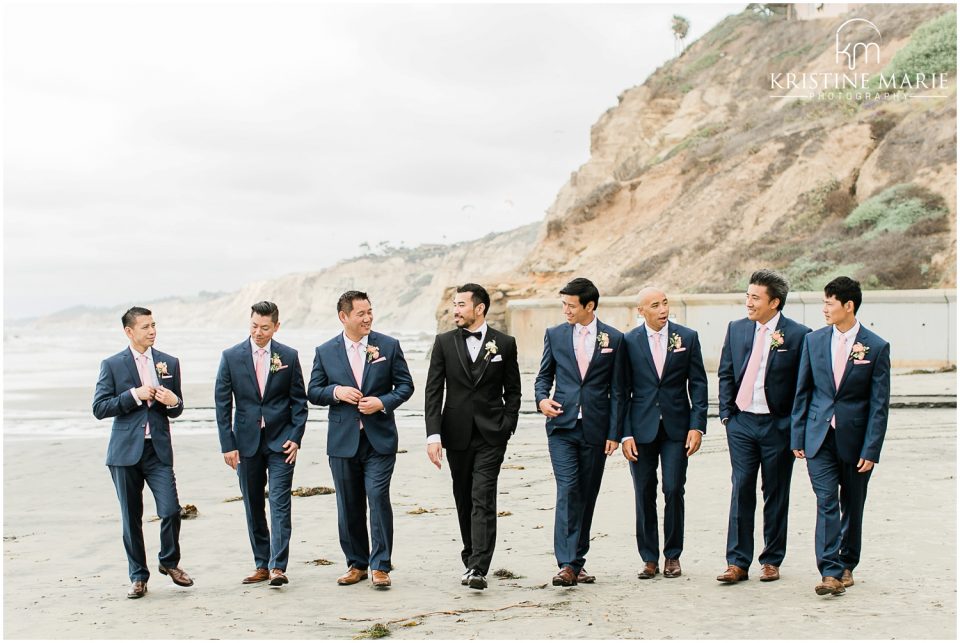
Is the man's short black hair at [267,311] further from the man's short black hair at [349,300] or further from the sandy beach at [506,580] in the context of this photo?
the sandy beach at [506,580]

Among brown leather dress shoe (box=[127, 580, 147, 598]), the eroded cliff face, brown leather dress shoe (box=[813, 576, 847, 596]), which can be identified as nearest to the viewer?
brown leather dress shoe (box=[813, 576, 847, 596])

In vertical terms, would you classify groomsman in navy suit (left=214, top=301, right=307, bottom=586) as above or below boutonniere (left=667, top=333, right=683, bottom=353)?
below

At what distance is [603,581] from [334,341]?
2336mm

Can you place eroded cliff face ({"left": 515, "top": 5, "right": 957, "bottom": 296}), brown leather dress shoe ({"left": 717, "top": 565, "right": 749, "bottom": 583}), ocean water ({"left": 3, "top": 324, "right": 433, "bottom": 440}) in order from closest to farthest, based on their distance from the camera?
brown leather dress shoe ({"left": 717, "top": 565, "right": 749, "bottom": 583}), ocean water ({"left": 3, "top": 324, "right": 433, "bottom": 440}), eroded cliff face ({"left": 515, "top": 5, "right": 957, "bottom": 296})

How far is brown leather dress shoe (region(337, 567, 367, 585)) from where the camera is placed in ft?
21.2

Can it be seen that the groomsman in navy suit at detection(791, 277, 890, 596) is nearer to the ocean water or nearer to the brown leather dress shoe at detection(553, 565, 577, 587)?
the brown leather dress shoe at detection(553, 565, 577, 587)

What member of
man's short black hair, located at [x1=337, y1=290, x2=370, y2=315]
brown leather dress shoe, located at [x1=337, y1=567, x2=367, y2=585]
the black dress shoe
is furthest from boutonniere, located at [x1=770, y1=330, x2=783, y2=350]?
brown leather dress shoe, located at [x1=337, y1=567, x2=367, y2=585]

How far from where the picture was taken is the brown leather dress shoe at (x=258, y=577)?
6.58 m

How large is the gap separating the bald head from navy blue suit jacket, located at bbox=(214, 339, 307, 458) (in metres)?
2.30

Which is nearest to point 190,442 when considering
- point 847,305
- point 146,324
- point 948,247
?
point 146,324

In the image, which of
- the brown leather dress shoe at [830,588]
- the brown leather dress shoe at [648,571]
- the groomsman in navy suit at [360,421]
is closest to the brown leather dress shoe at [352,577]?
the groomsman in navy suit at [360,421]

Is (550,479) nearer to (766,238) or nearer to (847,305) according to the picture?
(847,305)

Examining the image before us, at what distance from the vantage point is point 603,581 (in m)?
6.38

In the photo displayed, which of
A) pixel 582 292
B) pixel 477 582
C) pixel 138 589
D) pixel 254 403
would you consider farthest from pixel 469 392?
pixel 138 589
